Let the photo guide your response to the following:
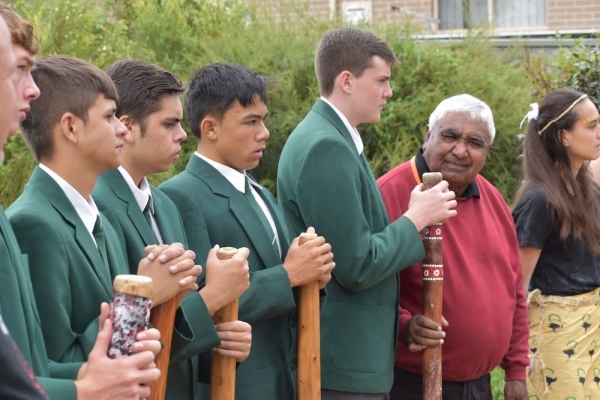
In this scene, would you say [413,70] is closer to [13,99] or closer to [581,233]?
[581,233]

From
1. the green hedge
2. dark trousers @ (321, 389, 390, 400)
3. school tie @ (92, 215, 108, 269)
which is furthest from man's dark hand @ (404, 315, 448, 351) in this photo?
the green hedge

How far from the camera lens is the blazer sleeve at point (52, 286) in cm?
285

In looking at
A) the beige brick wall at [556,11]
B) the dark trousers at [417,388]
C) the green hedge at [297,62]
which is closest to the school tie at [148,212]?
the dark trousers at [417,388]

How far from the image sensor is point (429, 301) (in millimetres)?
4594

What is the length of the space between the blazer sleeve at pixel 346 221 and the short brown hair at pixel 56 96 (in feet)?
4.32

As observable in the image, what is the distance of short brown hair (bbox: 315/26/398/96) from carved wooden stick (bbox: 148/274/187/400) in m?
1.80

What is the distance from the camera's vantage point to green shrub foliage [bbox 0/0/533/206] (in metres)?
8.66

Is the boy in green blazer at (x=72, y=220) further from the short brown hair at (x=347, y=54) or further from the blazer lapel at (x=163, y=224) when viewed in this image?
the short brown hair at (x=347, y=54)

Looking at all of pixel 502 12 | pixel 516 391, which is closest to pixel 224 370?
pixel 516 391

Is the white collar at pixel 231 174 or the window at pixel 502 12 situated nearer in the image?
the white collar at pixel 231 174

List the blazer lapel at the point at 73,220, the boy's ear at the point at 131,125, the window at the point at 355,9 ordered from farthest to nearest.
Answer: the window at the point at 355,9 → the boy's ear at the point at 131,125 → the blazer lapel at the point at 73,220

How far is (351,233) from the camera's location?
14.0 ft

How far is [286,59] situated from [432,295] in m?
4.95

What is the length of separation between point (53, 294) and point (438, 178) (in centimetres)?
215
